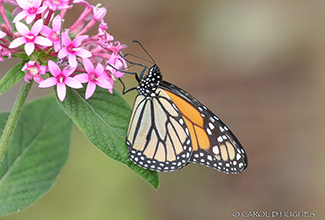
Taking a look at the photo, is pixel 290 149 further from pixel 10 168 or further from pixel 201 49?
pixel 10 168

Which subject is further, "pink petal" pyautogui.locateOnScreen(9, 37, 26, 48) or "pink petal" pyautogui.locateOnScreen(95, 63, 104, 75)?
"pink petal" pyautogui.locateOnScreen(95, 63, 104, 75)

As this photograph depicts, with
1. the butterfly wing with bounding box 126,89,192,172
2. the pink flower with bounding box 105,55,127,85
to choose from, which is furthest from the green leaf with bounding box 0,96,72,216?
the pink flower with bounding box 105,55,127,85

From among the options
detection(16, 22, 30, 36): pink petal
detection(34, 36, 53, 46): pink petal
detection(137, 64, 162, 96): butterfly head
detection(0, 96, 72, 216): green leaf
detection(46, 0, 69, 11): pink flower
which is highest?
detection(137, 64, 162, 96): butterfly head

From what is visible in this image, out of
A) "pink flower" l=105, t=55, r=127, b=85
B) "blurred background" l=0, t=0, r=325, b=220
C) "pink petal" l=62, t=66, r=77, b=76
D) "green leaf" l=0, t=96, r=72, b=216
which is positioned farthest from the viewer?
"blurred background" l=0, t=0, r=325, b=220

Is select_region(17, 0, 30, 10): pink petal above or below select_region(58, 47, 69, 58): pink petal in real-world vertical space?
above

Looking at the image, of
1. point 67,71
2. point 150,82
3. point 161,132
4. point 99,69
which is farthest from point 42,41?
point 161,132

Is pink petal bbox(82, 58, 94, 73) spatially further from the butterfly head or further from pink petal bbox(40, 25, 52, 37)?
the butterfly head

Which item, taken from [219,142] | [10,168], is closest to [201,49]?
[219,142]
